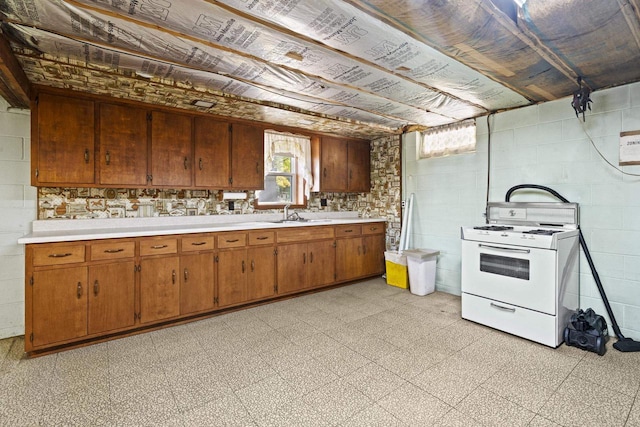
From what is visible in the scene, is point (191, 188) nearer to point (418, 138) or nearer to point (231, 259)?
point (231, 259)

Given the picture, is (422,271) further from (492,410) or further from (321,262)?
(492,410)

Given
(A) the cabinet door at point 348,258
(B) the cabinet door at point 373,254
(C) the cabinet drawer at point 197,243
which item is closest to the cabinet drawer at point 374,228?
(B) the cabinet door at point 373,254

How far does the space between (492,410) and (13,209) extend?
4256mm

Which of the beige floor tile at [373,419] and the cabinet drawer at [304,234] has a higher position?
the cabinet drawer at [304,234]

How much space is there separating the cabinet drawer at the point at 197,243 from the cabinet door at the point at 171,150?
0.71m

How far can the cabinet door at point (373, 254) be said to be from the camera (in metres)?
4.94

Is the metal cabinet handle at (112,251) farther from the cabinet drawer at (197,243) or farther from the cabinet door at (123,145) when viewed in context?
the cabinet door at (123,145)

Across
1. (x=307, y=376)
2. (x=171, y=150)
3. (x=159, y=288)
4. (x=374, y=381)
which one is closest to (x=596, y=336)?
(x=374, y=381)

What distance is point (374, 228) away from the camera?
16.6ft

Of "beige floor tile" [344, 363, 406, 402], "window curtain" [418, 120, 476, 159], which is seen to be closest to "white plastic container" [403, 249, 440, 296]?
"window curtain" [418, 120, 476, 159]

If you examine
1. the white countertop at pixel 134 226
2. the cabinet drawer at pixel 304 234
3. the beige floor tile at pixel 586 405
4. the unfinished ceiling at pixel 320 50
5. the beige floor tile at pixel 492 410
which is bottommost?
the beige floor tile at pixel 492 410

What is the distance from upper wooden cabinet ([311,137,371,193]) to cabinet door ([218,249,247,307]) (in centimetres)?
A: 183

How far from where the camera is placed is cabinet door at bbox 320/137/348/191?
499 cm

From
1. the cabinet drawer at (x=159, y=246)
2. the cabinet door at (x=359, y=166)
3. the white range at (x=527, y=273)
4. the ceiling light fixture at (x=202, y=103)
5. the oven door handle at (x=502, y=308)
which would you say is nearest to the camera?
the white range at (x=527, y=273)
